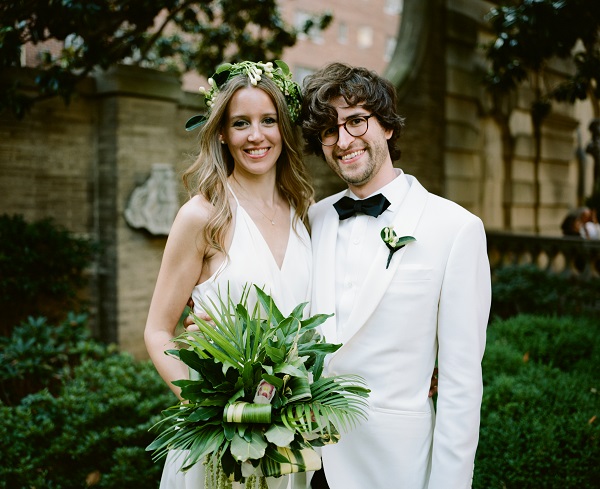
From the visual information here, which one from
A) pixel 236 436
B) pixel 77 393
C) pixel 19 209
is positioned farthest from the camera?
pixel 19 209

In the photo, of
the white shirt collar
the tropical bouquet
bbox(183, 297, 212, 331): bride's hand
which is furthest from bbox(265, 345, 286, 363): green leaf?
the white shirt collar

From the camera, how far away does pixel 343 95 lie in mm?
2570

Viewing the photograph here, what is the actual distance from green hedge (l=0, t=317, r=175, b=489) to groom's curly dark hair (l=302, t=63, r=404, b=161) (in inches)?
102

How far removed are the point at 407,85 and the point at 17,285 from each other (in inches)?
249

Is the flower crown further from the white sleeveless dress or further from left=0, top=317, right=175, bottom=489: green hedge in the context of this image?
left=0, top=317, right=175, bottom=489: green hedge

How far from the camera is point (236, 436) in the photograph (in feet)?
5.88

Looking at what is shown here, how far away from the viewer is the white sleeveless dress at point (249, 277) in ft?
8.23

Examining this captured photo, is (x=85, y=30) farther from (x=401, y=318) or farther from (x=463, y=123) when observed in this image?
(x=463, y=123)

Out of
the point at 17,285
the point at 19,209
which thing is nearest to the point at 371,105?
the point at 17,285

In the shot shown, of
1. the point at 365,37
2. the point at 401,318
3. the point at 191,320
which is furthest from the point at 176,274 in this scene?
the point at 365,37

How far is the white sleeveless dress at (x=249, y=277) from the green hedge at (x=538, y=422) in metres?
1.77

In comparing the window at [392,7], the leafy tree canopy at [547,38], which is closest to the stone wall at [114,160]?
the leafy tree canopy at [547,38]

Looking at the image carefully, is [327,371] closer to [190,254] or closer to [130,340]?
[190,254]

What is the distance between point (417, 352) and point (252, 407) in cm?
84
